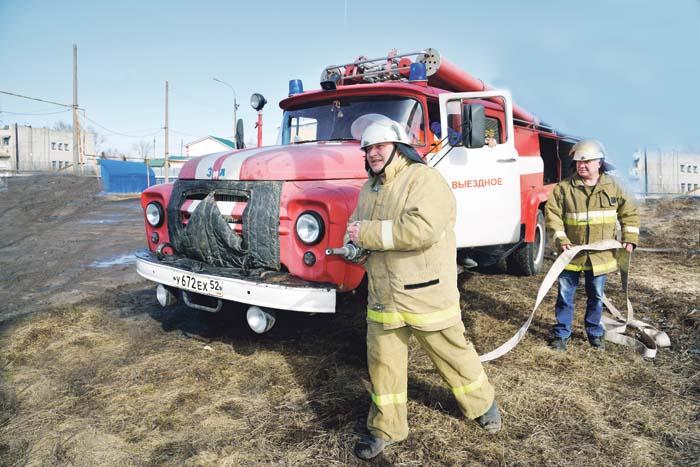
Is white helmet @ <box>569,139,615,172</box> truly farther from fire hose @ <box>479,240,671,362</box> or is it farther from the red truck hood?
the red truck hood

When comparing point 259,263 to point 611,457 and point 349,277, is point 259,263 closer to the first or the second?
point 349,277

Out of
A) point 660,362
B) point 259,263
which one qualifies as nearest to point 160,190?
point 259,263

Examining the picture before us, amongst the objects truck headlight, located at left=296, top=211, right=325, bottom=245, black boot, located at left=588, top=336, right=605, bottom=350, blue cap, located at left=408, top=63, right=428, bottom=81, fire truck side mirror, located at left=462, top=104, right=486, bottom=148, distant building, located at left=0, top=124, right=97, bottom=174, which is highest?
distant building, located at left=0, top=124, right=97, bottom=174

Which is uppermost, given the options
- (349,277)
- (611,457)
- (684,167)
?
(684,167)

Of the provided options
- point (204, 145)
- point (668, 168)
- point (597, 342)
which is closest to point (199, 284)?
point (597, 342)

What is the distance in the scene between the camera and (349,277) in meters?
3.34

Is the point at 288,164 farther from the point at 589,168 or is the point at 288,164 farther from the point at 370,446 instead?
the point at 589,168

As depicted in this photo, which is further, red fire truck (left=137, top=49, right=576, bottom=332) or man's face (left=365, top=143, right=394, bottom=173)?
red fire truck (left=137, top=49, right=576, bottom=332)

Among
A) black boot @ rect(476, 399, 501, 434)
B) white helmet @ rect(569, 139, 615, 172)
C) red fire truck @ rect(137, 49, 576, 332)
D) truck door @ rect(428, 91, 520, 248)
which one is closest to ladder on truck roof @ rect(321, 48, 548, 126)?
red fire truck @ rect(137, 49, 576, 332)

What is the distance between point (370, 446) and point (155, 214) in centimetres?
292

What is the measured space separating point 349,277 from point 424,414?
0.98m

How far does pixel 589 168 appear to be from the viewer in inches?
159

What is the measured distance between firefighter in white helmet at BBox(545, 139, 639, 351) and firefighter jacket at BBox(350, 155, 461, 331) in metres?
1.88

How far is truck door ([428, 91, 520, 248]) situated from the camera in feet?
14.1
